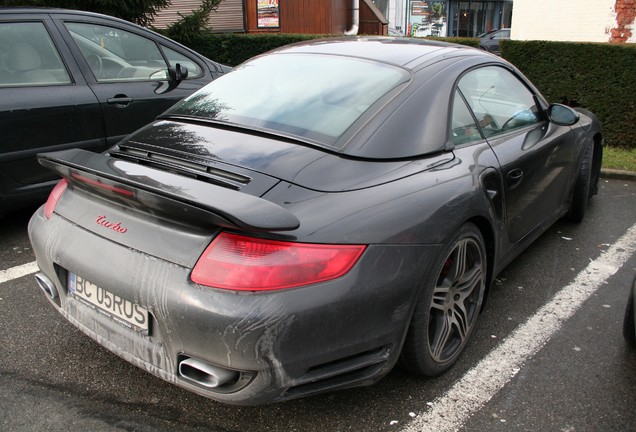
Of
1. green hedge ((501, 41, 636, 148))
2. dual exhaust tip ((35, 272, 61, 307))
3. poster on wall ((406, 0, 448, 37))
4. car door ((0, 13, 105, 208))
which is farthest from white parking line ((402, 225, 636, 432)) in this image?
poster on wall ((406, 0, 448, 37))

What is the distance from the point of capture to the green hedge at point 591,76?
23.2 ft

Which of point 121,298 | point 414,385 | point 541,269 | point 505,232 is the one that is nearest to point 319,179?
point 121,298

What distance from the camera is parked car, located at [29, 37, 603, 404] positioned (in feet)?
6.60

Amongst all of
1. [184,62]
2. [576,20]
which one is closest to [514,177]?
[184,62]

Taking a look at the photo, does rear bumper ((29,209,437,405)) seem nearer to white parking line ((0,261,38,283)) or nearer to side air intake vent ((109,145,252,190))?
side air intake vent ((109,145,252,190))

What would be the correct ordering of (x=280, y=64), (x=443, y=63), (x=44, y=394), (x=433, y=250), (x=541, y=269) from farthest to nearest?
(x=541, y=269), (x=280, y=64), (x=443, y=63), (x=44, y=394), (x=433, y=250)

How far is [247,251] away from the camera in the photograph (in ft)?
6.63

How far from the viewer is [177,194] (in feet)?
6.61

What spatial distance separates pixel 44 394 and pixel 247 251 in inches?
49.9

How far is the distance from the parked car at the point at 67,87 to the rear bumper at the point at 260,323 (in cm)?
220

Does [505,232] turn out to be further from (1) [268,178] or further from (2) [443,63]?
(1) [268,178]

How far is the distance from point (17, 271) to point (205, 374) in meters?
2.33

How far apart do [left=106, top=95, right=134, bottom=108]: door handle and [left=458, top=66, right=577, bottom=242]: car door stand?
284cm

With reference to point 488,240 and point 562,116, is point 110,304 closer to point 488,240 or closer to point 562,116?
point 488,240
